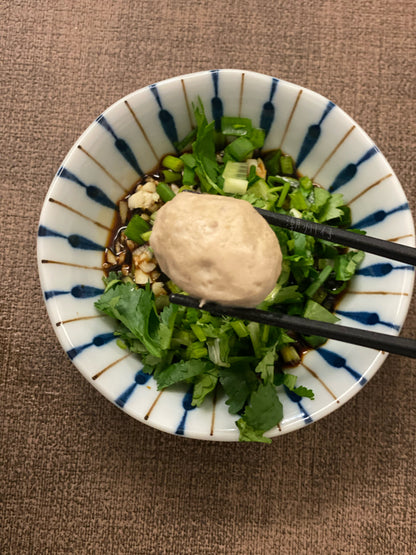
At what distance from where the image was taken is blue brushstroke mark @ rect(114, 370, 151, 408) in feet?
3.33

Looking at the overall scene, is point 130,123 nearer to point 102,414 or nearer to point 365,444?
point 102,414

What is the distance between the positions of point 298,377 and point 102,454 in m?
0.58

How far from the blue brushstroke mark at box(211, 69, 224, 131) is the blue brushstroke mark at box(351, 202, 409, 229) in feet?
1.30

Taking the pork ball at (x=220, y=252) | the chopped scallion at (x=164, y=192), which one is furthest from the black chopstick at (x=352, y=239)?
the chopped scallion at (x=164, y=192)

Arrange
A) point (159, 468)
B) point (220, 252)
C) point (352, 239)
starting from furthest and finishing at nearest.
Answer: point (159, 468) → point (352, 239) → point (220, 252)

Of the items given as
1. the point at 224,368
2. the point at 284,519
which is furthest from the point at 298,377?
the point at 284,519

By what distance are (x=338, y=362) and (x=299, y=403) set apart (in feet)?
0.41

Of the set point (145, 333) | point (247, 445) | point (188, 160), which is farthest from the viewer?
point (247, 445)

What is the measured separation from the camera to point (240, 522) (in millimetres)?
1308

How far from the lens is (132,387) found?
1.05 meters

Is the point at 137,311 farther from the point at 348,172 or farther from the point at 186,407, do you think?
the point at 348,172

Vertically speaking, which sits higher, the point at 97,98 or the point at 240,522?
the point at 97,98

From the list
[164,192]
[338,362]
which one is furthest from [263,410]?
[164,192]

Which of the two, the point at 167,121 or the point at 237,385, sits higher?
the point at 167,121
